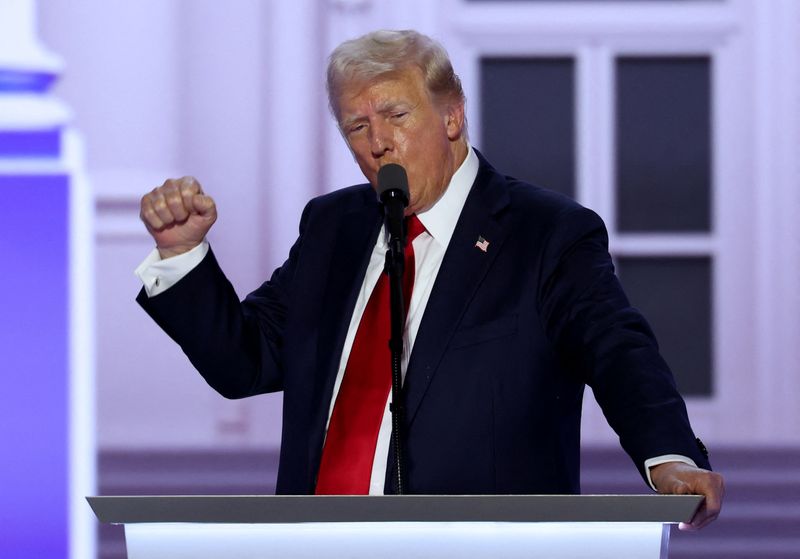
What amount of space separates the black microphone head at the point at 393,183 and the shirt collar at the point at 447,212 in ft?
0.76

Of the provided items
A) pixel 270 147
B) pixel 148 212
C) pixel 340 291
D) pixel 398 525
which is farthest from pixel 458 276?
pixel 270 147

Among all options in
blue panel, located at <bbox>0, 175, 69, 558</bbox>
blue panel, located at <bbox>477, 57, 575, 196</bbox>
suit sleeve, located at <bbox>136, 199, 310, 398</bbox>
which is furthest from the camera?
blue panel, located at <bbox>477, 57, 575, 196</bbox>

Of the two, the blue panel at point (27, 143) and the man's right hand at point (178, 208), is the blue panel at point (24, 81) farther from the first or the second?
the man's right hand at point (178, 208)

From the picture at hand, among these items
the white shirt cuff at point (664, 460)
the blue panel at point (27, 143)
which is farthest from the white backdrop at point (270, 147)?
the white shirt cuff at point (664, 460)

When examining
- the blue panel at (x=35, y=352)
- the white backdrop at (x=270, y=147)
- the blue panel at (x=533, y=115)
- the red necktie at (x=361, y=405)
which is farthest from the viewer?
the blue panel at (x=533, y=115)

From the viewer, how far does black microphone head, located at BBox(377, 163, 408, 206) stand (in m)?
1.58

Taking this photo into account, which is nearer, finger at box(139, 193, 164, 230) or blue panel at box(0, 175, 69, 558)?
finger at box(139, 193, 164, 230)

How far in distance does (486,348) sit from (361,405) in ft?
0.60

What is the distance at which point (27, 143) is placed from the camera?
3537 mm

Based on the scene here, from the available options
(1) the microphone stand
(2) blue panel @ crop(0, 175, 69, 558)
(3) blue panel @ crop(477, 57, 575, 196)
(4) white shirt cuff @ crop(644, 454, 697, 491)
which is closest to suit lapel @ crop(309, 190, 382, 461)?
(1) the microphone stand

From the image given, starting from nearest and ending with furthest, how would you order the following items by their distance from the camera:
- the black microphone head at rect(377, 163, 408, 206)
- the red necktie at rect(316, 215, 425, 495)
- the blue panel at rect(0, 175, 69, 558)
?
the black microphone head at rect(377, 163, 408, 206)
the red necktie at rect(316, 215, 425, 495)
the blue panel at rect(0, 175, 69, 558)

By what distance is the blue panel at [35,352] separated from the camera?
3492 mm

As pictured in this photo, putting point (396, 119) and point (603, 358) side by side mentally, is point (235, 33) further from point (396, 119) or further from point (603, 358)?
point (603, 358)

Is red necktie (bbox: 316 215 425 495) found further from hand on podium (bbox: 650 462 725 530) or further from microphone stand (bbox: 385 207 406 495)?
hand on podium (bbox: 650 462 725 530)
